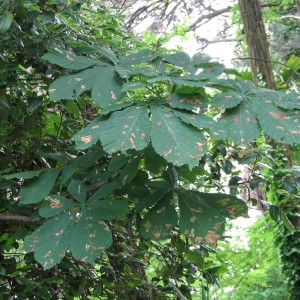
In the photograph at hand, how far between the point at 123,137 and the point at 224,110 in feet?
0.99

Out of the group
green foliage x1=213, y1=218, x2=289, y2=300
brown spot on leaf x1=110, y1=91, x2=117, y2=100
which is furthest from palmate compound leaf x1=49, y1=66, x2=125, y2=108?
green foliage x1=213, y1=218, x2=289, y2=300

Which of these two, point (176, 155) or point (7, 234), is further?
point (7, 234)

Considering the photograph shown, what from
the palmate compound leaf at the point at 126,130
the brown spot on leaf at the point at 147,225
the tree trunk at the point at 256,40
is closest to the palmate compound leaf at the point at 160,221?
the brown spot on leaf at the point at 147,225

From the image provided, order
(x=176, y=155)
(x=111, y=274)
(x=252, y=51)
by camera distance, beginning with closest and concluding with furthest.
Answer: (x=176, y=155) < (x=111, y=274) < (x=252, y=51)

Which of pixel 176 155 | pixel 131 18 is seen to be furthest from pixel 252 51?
pixel 176 155

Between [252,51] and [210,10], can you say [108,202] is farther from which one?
[210,10]

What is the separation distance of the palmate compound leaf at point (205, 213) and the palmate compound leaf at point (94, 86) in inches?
11.8

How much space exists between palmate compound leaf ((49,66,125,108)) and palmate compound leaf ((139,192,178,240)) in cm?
30

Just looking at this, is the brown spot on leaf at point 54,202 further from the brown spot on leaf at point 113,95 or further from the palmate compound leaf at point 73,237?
the brown spot on leaf at point 113,95

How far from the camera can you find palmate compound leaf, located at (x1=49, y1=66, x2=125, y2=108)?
101 cm

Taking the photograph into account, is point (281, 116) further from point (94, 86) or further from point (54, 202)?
point (54, 202)

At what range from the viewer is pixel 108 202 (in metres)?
1.01

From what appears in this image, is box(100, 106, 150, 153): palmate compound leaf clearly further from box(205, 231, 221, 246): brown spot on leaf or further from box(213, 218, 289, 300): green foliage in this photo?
box(213, 218, 289, 300): green foliage

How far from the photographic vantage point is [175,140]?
0.78m
